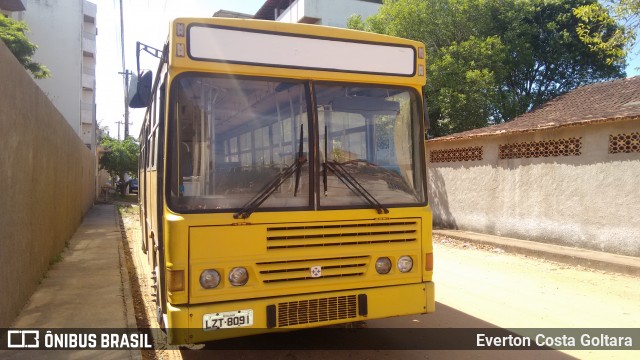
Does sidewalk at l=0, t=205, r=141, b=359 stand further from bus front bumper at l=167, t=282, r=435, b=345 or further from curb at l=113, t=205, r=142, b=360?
bus front bumper at l=167, t=282, r=435, b=345

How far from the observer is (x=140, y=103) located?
4.16m

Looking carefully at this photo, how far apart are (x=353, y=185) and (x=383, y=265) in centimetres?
71

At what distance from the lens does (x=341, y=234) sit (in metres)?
3.80

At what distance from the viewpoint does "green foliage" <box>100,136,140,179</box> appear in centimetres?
3016

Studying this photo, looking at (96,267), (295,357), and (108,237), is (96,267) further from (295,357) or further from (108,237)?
(295,357)

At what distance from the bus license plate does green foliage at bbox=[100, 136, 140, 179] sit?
28.8 metres

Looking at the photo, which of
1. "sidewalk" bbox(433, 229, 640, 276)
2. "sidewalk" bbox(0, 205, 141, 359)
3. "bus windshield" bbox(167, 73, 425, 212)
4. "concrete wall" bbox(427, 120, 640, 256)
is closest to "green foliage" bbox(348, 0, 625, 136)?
"concrete wall" bbox(427, 120, 640, 256)

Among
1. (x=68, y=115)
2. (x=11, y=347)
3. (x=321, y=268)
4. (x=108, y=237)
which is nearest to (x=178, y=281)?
(x=321, y=268)

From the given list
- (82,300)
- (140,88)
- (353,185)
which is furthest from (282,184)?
(82,300)

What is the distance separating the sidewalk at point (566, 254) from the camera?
791 centimetres

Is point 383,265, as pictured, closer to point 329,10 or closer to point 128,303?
point 128,303

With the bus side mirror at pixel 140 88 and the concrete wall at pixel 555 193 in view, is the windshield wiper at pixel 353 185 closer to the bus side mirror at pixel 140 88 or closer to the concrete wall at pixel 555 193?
the bus side mirror at pixel 140 88

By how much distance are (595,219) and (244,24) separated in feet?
27.5

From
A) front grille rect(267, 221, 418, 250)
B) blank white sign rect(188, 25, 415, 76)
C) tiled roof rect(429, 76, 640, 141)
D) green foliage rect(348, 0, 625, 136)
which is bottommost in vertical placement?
front grille rect(267, 221, 418, 250)
